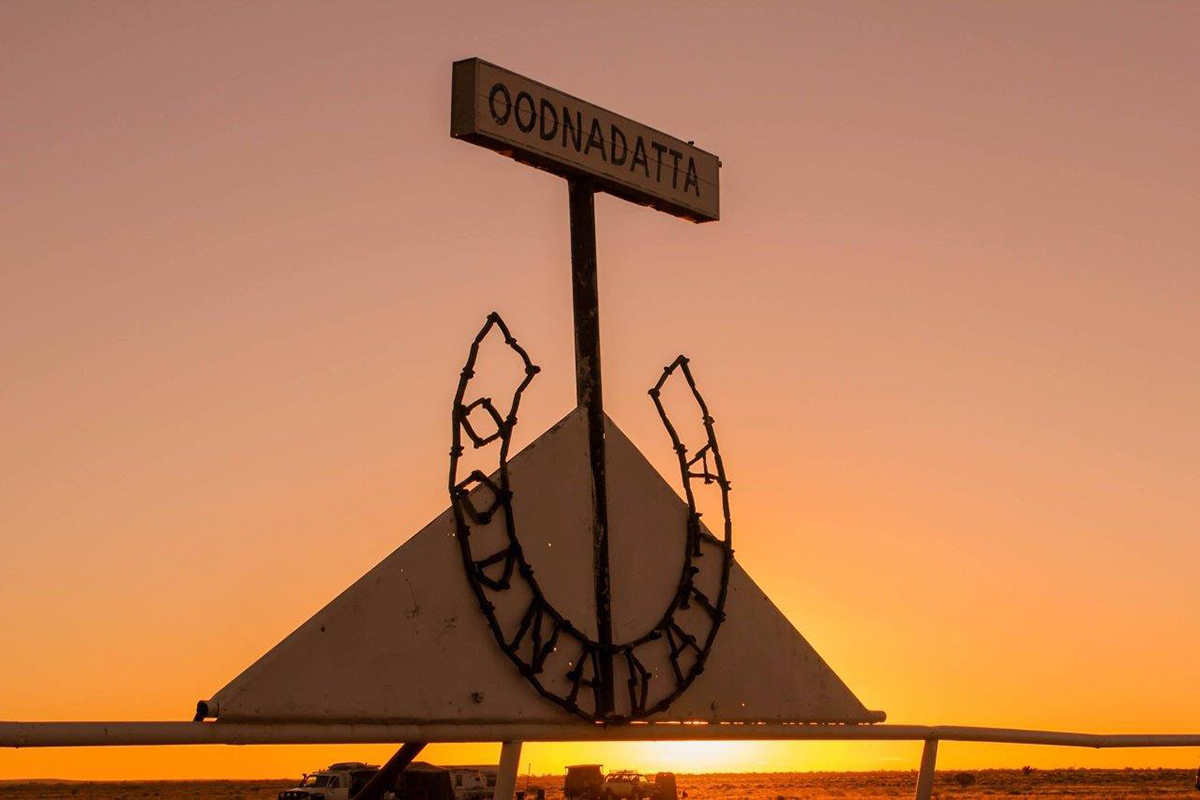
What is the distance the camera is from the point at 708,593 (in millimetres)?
7191

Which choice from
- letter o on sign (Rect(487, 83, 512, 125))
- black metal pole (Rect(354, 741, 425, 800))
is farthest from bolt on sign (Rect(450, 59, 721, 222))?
black metal pole (Rect(354, 741, 425, 800))

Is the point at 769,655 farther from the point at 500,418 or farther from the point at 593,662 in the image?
the point at 500,418

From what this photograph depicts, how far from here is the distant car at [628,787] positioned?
2368 inches

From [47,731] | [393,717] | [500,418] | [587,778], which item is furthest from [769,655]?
[587,778]

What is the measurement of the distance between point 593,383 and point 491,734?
1.98 m

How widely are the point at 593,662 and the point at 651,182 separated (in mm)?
2351

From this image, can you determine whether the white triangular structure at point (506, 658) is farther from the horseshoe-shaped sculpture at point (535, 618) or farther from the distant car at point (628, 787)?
the distant car at point (628, 787)

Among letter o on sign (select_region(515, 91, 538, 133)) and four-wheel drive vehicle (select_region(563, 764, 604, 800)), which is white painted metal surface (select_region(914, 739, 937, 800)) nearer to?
letter o on sign (select_region(515, 91, 538, 133))

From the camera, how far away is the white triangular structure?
17.0 ft

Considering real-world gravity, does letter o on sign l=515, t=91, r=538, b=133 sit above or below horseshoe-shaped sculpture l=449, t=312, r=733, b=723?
above

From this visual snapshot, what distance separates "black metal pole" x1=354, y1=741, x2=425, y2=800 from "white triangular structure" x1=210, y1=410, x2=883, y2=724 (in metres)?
0.21

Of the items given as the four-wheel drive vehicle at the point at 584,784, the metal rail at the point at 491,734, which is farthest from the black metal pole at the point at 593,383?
the four-wheel drive vehicle at the point at 584,784

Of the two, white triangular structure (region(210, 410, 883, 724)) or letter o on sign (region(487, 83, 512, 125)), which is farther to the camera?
letter o on sign (region(487, 83, 512, 125))

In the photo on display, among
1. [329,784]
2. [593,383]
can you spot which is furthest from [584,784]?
[593,383]
